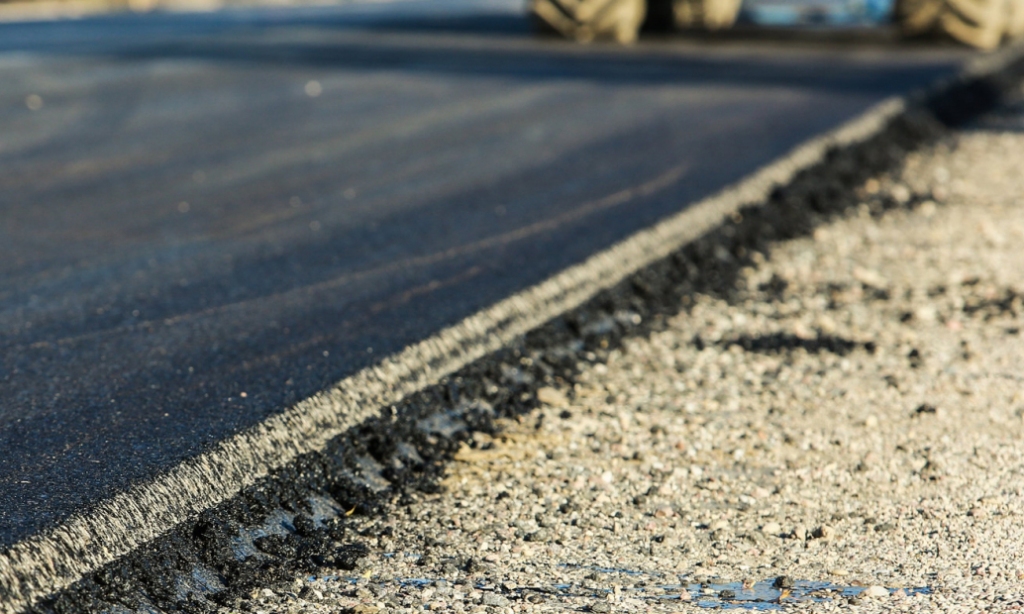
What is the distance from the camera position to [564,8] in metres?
11.1

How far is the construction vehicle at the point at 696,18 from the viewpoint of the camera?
1039cm

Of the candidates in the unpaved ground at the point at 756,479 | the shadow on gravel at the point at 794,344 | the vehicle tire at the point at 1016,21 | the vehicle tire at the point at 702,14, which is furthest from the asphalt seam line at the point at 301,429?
the vehicle tire at the point at 702,14

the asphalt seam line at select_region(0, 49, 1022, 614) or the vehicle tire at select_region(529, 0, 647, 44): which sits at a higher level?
the asphalt seam line at select_region(0, 49, 1022, 614)

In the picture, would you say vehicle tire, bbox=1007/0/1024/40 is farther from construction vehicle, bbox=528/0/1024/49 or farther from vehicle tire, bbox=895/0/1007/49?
vehicle tire, bbox=895/0/1007/49

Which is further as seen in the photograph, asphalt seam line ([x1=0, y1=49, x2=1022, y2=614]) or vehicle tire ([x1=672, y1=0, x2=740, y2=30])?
vehicle tire ([x1=672, y1=0, x2=740, y2=30])

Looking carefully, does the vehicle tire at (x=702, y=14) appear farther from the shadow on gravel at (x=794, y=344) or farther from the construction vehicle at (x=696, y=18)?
the shadow on gravel at (x=794, y=344)

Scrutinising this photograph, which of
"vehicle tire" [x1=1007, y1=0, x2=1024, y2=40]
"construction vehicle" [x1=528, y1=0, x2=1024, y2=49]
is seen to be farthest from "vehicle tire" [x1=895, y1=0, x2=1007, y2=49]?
"vehicle tire" [x1=1007, y1=0, x2=1024, y2=40]

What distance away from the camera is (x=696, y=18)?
1266 cm

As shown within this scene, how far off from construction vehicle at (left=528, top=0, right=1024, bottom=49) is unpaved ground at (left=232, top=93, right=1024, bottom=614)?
6.62 meters

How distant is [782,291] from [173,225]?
8.11 ft

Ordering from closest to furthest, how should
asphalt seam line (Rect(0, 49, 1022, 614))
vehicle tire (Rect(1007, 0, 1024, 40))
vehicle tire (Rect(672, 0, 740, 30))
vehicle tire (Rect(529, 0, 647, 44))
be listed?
asphalt seam line (Rect(0, 49, 1022, 614)), vehicle tire (Rect(1007, 0, 1024, 40)), vehicle tire (Rect(529, 0, 647, 44)), vehicle tire (Rect(672, 0, 740, 30))

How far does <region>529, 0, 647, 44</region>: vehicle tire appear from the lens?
435 inches

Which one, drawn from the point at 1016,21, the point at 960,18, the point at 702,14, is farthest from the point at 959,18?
the point at 702,14

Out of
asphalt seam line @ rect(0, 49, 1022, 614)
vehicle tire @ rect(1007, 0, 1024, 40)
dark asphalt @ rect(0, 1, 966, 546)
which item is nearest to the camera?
asphalt seam line @ rect(0, 49, 1022, 614)
